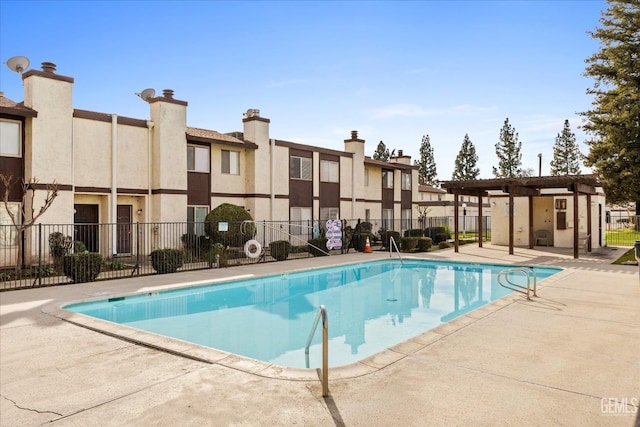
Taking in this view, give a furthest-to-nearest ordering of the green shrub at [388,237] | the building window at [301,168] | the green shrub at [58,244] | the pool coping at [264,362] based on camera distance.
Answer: the building window at [301,168] → the green shrub at [388,237] → the green shrub at [58,244] → the pool coping at [264,362]

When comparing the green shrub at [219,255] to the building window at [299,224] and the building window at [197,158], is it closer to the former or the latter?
the building window at [197,158]

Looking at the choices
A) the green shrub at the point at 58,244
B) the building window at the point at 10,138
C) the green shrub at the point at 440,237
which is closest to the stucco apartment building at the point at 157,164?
the building window at the point at 10,138

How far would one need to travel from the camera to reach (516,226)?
27547 millimetres

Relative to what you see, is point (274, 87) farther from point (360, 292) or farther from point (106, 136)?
point (360, 292)

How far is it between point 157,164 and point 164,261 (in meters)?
6.19

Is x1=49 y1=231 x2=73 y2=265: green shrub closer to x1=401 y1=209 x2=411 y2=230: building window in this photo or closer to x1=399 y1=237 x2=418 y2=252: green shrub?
x1=399 y1=237 x2=418 y2=252: green shrub

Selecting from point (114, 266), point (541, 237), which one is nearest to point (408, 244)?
point (541, 237)

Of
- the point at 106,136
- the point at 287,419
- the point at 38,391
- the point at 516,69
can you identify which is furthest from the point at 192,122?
the point at 287,419

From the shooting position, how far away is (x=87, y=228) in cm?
1969

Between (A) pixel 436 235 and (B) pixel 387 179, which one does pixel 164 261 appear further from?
(B) pixel 387 179

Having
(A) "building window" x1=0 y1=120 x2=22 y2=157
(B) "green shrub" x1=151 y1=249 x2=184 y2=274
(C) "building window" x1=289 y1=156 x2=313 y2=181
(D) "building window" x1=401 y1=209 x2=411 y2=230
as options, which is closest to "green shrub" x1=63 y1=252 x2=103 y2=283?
(B) "green shrub" x1=151 y1=249 x2=184 y2=274

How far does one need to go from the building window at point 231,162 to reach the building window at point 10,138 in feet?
30.4

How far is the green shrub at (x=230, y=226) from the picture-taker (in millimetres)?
20406

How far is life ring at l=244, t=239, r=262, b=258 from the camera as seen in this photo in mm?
19438
